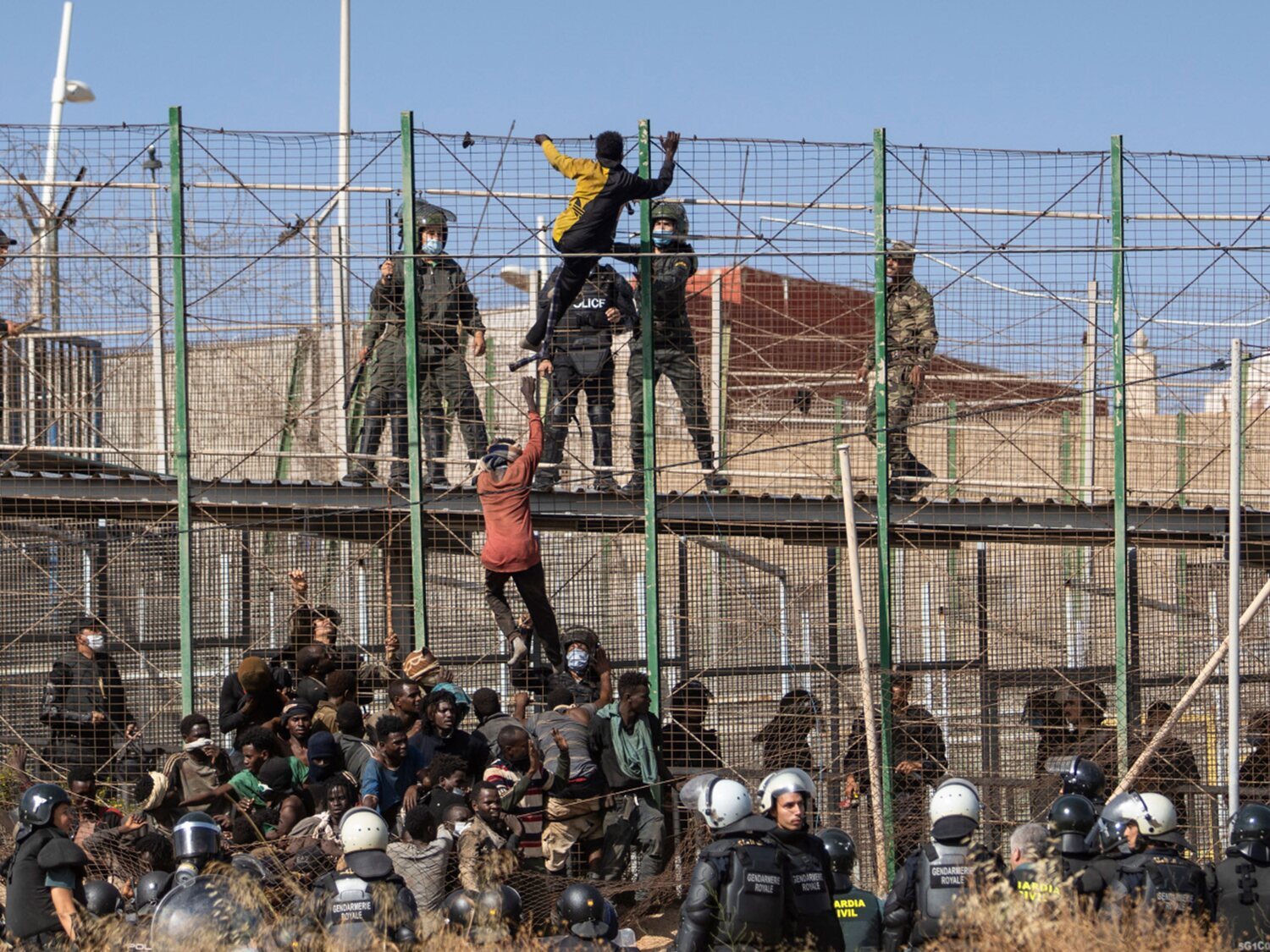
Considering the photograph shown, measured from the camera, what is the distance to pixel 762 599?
16375 mm

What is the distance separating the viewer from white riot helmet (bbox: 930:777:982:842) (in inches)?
382

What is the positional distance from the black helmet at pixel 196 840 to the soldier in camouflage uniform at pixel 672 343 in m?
5.65

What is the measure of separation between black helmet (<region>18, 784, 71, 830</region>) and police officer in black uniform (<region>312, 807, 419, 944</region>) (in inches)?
65.4

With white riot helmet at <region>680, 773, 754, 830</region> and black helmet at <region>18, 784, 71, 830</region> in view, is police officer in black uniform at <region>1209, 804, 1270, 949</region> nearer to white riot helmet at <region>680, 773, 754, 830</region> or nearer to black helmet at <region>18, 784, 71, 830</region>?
white riot helmet at <region>680, 773, 754, 830</region>

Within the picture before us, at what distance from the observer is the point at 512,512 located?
1395 cm

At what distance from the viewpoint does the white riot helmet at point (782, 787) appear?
30.0 ft

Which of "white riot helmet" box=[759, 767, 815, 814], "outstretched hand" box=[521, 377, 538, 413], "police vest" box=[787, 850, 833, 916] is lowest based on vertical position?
"police vest" box=[787, 850, 833, 916]

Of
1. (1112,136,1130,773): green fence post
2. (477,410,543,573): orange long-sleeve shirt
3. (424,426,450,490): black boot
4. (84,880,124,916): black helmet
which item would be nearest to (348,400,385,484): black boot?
(424,426,450,490): black boot

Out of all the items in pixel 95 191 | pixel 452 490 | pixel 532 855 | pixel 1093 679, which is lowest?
pixel 532 855

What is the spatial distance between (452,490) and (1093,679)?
16.4 ft

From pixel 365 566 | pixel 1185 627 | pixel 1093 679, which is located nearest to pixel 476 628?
pixel 365 566

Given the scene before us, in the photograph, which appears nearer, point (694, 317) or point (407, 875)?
point (407, 875)

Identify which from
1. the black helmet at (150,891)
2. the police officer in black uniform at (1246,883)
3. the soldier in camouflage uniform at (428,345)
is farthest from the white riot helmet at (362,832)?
the soldier in camouflage uniform at (428,345)

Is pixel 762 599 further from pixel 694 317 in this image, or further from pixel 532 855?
pixel 532 855
